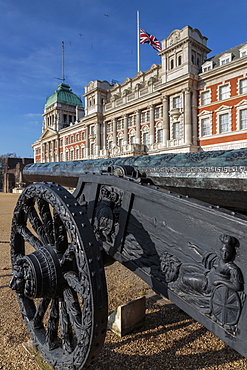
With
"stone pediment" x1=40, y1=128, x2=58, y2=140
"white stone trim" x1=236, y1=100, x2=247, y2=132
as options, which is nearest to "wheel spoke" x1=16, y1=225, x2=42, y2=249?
"white stone trim" x1=236, y1=100, x2=247, y2=132

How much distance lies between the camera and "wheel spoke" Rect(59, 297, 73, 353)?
1641 millimetres

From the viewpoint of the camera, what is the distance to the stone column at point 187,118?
2353 centimetres

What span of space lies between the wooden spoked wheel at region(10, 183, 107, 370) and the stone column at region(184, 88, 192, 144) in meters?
22.9

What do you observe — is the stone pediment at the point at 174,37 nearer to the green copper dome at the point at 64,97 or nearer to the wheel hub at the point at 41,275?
the wheel hub at the point at 41,275

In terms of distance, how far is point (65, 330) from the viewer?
1.67 m

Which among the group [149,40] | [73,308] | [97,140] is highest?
[149,40]

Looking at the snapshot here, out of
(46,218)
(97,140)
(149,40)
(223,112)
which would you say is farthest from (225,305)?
(97,140)

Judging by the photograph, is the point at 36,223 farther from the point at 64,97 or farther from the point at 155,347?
the point at 64,97

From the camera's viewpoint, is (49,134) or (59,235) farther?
(49,134)

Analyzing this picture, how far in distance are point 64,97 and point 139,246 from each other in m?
53.1

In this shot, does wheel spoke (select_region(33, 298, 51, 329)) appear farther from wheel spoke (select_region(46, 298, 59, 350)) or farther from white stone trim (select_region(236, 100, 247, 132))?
white stone trim (select_region(236, 100, 247, 132))

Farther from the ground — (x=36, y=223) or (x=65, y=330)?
(x=36, y=223)

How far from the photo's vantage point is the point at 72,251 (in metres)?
1.59

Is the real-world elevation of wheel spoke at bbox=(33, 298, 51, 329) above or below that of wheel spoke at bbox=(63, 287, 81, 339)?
below
